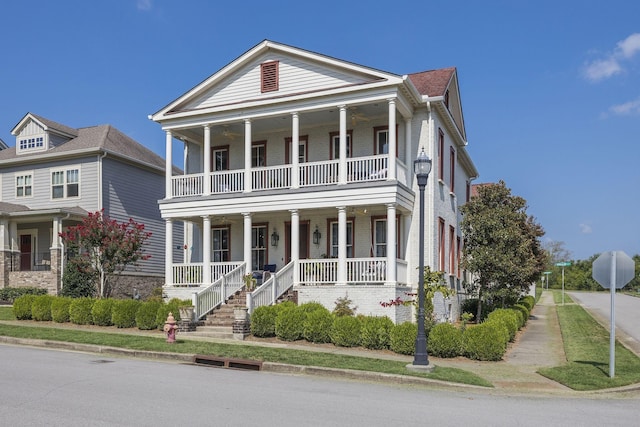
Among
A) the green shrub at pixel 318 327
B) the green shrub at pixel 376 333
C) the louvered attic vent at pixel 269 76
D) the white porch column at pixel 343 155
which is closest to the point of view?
the green shrub at pixel 376 333

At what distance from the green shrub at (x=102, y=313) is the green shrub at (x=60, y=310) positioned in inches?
49.1

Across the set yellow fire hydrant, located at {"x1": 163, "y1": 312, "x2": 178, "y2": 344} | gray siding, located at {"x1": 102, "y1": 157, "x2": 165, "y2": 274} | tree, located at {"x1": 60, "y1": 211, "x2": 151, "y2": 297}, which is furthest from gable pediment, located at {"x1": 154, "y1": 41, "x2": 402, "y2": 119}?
yellow fire hydrant, located at {"x1": 163, "y1": 312, "x2": 178, "y2": 344}

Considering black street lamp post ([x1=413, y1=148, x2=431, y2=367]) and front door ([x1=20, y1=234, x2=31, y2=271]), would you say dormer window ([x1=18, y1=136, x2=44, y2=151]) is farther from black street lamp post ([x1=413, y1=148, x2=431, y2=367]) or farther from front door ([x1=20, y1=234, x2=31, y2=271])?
black street lamp post ([x1=413, y1=148, x2=431, y2=367])

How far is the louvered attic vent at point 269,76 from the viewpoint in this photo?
21.5 m

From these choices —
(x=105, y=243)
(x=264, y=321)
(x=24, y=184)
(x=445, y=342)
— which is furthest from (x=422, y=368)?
(x=24, y=184)

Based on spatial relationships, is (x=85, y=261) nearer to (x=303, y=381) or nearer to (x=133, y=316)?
(x=133, y=316)

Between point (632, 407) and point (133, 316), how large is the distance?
574 inches

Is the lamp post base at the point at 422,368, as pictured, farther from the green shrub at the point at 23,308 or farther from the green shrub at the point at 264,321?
the green shrub at the point at 23,308

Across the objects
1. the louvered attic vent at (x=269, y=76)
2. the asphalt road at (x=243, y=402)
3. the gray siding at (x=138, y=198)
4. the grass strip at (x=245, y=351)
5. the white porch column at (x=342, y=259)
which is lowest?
the grass strip at (x=245, y=351)

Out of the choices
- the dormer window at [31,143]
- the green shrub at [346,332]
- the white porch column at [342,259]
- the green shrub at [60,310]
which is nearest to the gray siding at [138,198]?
the dormer window at [31,143]

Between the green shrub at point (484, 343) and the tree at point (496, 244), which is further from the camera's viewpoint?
the tree at point (496, 244)

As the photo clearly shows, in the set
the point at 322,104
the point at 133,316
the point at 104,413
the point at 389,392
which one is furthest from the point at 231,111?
the point at 104,413

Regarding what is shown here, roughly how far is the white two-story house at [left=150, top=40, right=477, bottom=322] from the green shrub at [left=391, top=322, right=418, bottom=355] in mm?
2828

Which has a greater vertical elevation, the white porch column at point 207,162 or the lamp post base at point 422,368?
the white porch column at point 207,162
